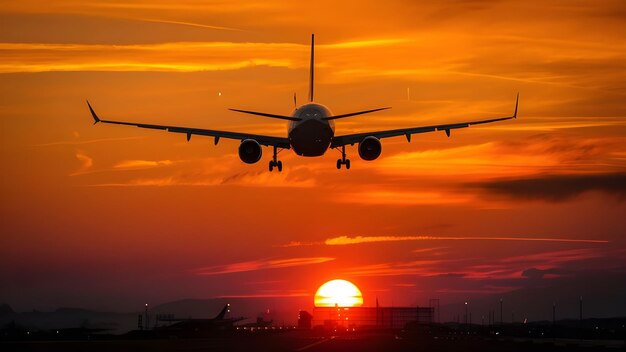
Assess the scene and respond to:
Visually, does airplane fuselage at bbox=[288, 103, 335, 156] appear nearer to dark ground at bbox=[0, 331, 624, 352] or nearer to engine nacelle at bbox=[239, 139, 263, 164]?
engine nacelle at bbox=[239, 139, 263, 164]

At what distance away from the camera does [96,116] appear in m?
100

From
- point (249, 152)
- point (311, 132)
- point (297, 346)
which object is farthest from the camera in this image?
point (249, 152)

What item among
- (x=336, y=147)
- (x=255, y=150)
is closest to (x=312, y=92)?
(x=336, y=147)

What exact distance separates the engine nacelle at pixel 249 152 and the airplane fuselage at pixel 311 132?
3.75 m

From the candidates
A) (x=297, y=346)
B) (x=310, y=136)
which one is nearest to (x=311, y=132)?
(x=310, y=136)

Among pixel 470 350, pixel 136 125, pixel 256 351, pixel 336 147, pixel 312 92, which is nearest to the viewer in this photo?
pixel 256 351

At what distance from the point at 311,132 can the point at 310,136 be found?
1.46 feet

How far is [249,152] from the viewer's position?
10031 centimetres

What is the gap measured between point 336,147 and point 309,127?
11.6 metres

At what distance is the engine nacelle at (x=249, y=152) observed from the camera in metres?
100

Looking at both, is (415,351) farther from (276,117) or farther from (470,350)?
(276,117)

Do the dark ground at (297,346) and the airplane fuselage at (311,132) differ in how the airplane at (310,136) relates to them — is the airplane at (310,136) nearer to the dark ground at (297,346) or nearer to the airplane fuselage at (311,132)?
the airplane fuselage at (311,132)

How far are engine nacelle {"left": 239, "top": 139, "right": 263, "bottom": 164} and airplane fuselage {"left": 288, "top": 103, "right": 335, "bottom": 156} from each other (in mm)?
3752

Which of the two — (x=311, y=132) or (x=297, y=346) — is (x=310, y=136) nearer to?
(x=311, y=132)
